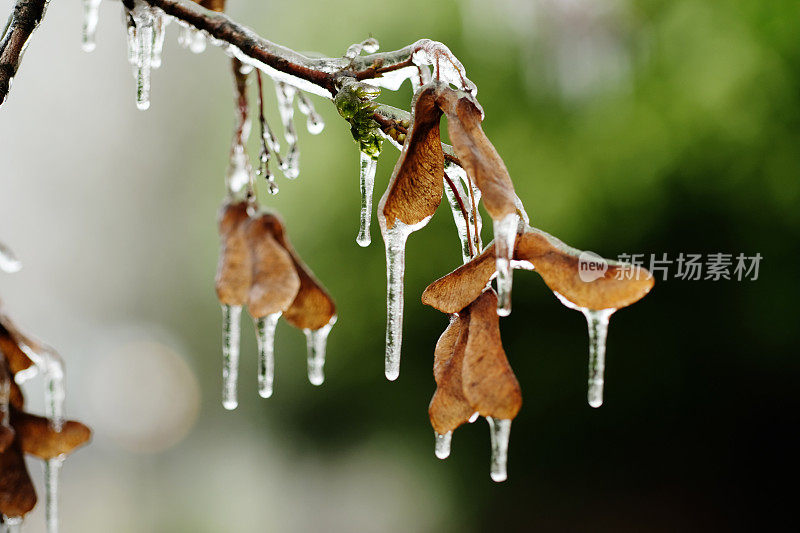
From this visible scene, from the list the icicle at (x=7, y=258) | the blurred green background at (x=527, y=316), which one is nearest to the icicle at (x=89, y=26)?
the icicle at (x=7, y=258)

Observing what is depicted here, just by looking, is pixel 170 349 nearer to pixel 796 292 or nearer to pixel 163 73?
pixel 163 73

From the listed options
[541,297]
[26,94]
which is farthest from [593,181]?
[26,94]

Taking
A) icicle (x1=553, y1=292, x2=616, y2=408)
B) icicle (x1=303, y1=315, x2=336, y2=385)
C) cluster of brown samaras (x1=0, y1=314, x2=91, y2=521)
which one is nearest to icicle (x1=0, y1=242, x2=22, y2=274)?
cluster of brown samaras (x1=0, y1=314, x2=91, y2=521)

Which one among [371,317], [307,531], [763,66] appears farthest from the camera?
[307,531]

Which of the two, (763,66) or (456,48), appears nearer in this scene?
(763,66)

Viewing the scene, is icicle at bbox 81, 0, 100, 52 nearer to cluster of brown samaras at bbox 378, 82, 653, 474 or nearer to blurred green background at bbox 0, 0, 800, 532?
cluster of brown samaras at bbox 378, 82, 653, 474

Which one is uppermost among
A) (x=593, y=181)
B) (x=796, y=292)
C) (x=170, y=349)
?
(x=593, y=181)
